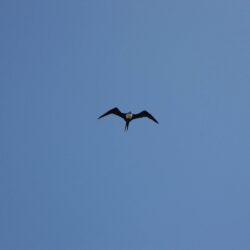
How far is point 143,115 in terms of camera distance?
60469 millimetres

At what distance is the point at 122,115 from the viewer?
59688 millimetres

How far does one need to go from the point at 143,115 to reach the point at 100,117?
15.5 feet

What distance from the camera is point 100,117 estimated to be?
5872cm

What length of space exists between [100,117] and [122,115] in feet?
7.96
